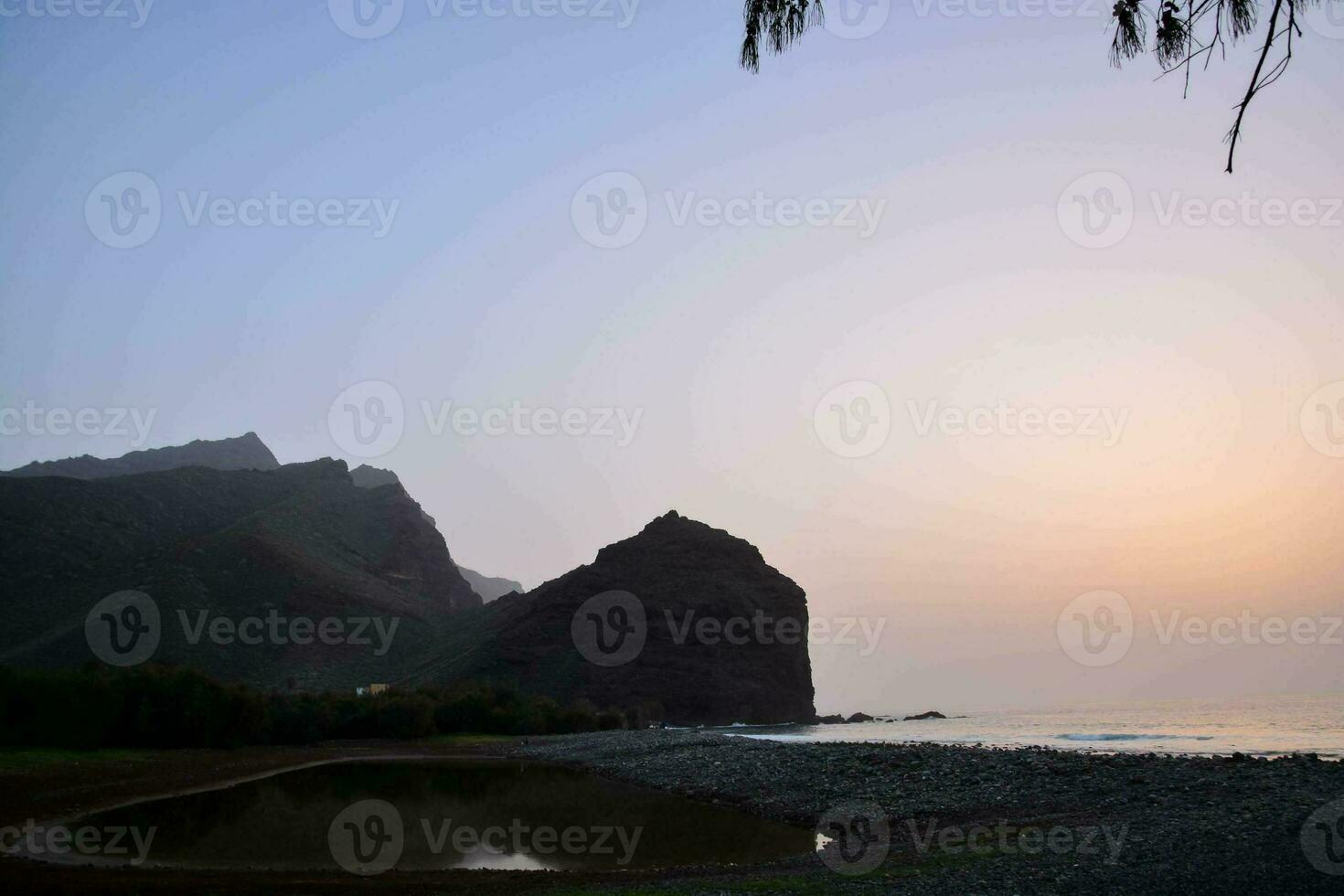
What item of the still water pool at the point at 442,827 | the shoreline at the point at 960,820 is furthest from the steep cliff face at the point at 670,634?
the shoreline at the point at 960,820

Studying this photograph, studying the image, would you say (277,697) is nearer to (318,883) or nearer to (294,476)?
(318,883)

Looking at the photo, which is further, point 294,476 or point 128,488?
point 294,476

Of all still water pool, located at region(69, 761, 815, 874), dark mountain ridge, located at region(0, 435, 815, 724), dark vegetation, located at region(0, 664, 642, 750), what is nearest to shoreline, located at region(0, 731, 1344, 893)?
still water pool, located at region(69, 761, 815, 874)

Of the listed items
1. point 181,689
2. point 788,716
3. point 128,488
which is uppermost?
point 128,488

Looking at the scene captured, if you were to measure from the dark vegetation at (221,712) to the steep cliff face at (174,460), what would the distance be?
90.3 metres

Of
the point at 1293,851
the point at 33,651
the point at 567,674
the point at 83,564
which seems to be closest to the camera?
the point at 1293,851

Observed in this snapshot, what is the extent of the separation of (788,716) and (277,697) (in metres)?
67.1

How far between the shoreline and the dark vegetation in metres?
10.9

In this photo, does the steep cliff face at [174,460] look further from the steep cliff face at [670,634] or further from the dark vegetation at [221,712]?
the dark vegetation at [221,712]

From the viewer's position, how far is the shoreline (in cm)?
1258

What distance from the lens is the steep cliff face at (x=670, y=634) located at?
96.9 metres

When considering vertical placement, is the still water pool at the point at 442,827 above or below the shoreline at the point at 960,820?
below

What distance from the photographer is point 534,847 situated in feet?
64.7

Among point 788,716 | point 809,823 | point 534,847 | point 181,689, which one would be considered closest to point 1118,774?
point 809,823
